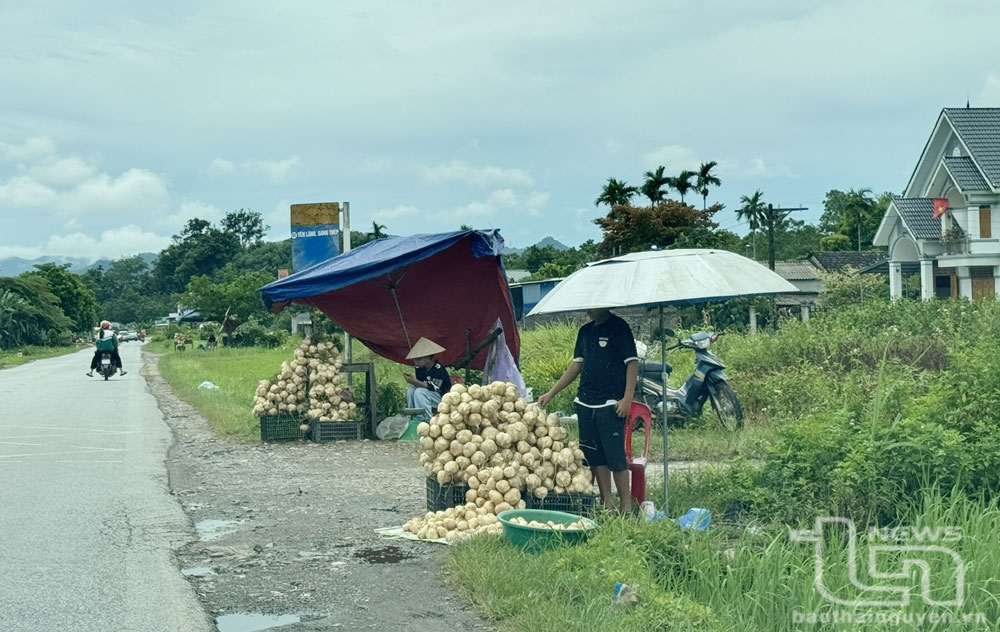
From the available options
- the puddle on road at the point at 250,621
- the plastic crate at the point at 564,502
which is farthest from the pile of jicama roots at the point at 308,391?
the puddle on road at the point at 250,621

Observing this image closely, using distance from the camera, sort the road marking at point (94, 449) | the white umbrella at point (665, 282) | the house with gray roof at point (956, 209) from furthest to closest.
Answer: the house with gray roof at point (956, 209)
the road marking at point (94, 449)
the white umbrella at point (665, 282)

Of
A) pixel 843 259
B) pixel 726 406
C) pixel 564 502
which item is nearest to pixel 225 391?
pixel 726 406

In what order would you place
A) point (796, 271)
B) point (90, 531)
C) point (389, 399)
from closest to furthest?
1. point (90, 531)
2. point (389, 399)
3. point (796, 271)

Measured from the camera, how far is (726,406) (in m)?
13.4

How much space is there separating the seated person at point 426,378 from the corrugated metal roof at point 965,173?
98.5ft

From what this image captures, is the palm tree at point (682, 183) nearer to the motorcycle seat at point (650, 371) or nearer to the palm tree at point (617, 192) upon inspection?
the palm tree at point (617, 192)

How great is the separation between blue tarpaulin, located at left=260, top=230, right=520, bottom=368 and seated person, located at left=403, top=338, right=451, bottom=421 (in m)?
0.75

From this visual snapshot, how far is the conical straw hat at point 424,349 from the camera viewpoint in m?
13.2

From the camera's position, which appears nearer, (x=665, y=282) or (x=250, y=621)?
(x=250, y=621)

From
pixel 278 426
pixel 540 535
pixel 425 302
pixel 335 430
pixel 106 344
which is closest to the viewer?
pixel 540 535

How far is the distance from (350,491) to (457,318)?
474cm

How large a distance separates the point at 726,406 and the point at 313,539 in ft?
23.4

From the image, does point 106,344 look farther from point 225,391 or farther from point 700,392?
point 700,392

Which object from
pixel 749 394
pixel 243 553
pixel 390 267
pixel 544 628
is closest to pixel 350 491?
pixel 243 553
